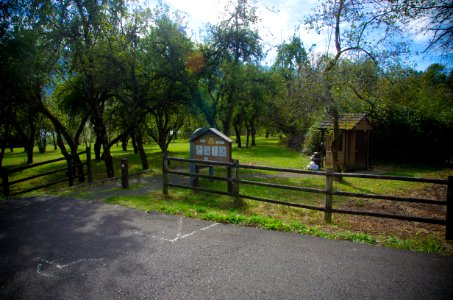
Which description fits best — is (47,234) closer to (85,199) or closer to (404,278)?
(85,199)

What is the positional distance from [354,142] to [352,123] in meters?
1.14

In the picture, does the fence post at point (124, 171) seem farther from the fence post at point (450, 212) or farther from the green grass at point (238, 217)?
the fence post at point (450, 212)

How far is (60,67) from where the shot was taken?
14695 millimetres

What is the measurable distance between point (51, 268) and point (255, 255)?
3.19m

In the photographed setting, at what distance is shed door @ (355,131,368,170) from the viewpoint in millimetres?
16525

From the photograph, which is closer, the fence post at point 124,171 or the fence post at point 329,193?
the fence post at point 329,193

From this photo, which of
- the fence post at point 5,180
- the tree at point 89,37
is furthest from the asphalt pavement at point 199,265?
the tree at point 89,37

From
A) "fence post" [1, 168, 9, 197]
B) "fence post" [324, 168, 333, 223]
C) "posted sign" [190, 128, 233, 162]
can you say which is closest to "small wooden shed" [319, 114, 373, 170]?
"posted sign" [190, 128, 233, 162]

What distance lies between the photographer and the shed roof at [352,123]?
629 inches

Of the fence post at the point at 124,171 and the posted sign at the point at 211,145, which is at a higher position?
the posted sign at the point at 211,145

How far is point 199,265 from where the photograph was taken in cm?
444

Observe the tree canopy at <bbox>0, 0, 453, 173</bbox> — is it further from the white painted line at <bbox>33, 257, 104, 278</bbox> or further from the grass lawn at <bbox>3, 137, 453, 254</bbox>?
the white painted line at <bbox>33, 257, 104, 278</bbox>

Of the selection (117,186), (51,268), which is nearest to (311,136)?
(117,186)

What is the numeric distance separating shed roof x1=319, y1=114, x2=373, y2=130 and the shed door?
48 cm
